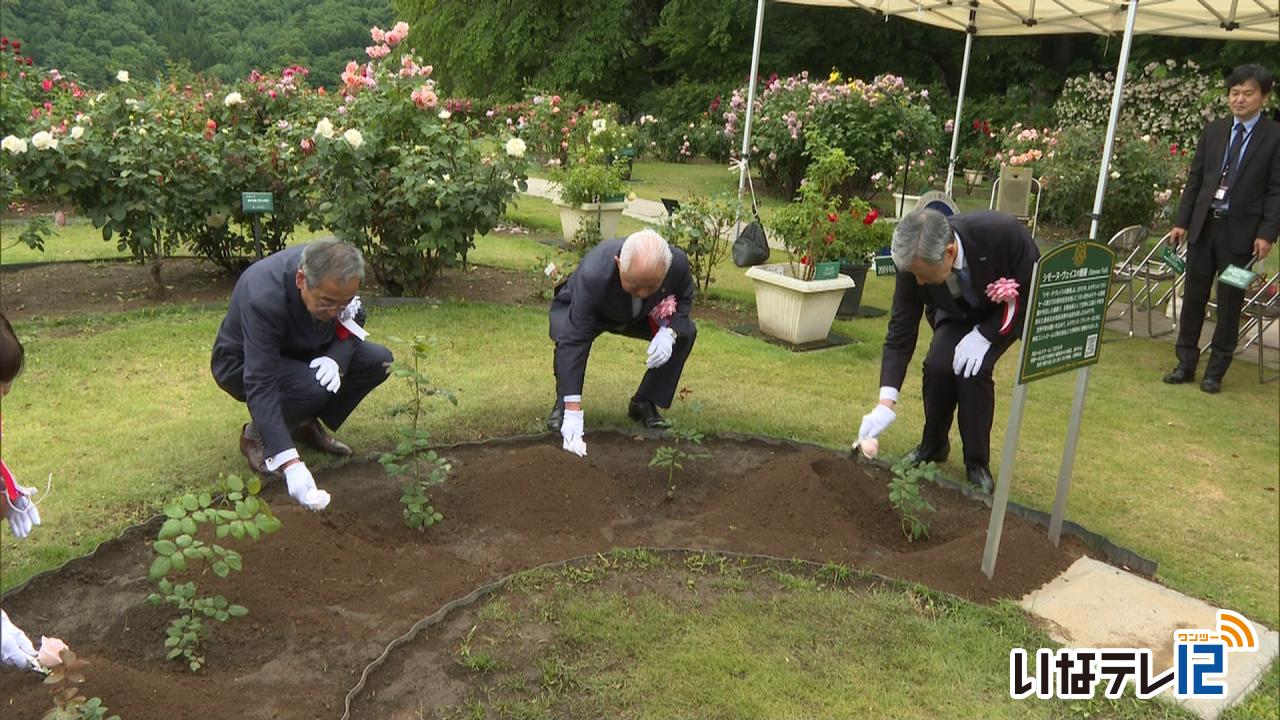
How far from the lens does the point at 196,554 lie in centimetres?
241

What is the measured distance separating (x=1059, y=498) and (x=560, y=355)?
218 centimetres

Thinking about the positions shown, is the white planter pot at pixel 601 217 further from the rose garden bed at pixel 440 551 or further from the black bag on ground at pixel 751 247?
the rose garden bed at pixel 440 551

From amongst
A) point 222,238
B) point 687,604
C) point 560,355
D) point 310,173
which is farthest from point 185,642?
point 222,238

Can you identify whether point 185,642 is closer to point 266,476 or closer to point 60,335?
point 266,476

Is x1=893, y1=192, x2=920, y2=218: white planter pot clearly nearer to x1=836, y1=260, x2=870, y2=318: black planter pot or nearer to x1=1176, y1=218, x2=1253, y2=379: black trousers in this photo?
x1=836, y1=260, x2=870, y2=318: black planter pot

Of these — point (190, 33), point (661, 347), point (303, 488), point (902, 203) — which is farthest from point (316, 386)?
point (190, 33)

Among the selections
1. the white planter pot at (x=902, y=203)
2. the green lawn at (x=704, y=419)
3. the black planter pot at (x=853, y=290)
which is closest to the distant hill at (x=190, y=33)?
the white planter pot at (x=902, y=203)

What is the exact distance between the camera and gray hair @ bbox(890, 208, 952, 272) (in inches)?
136

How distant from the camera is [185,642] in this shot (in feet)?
8.56

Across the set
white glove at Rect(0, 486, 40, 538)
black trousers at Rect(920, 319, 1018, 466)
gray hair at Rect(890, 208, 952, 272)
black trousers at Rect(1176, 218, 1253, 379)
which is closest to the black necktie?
black trousers at Rect(1176, 218, 1253, 379)

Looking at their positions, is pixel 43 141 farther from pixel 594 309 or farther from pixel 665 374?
pixel 665 374

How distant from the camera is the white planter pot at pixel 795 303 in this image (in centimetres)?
628

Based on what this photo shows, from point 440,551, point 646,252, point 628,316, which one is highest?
point 646,252

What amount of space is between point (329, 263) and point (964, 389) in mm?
2658
